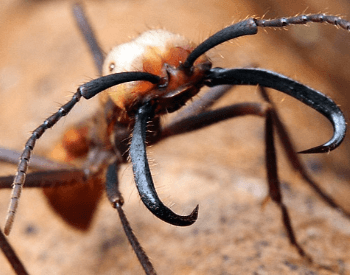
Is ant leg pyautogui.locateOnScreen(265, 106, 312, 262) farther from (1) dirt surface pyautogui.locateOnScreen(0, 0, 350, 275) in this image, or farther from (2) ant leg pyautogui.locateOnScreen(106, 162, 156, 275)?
(2) ant leg pyautogui.locateOnScreen(106, 162, 156, 275)

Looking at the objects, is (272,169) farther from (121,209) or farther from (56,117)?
(56,117)

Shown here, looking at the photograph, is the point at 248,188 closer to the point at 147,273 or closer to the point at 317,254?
the point at 317,254

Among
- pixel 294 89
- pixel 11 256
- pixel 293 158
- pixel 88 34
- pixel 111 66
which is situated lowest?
pixel 11 256

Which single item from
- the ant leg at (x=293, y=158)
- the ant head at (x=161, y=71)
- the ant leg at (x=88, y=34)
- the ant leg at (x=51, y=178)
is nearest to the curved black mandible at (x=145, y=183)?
the ant head at (x=161, y=71)

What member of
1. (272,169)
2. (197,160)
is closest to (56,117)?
(272,169)

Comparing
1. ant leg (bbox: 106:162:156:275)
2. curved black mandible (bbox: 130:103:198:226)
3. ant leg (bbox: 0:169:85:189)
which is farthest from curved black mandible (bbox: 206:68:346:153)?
ant leg (bbox: 0:169:85:189)

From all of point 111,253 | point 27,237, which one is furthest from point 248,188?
point 27,237

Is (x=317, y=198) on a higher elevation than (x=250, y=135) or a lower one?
lower
